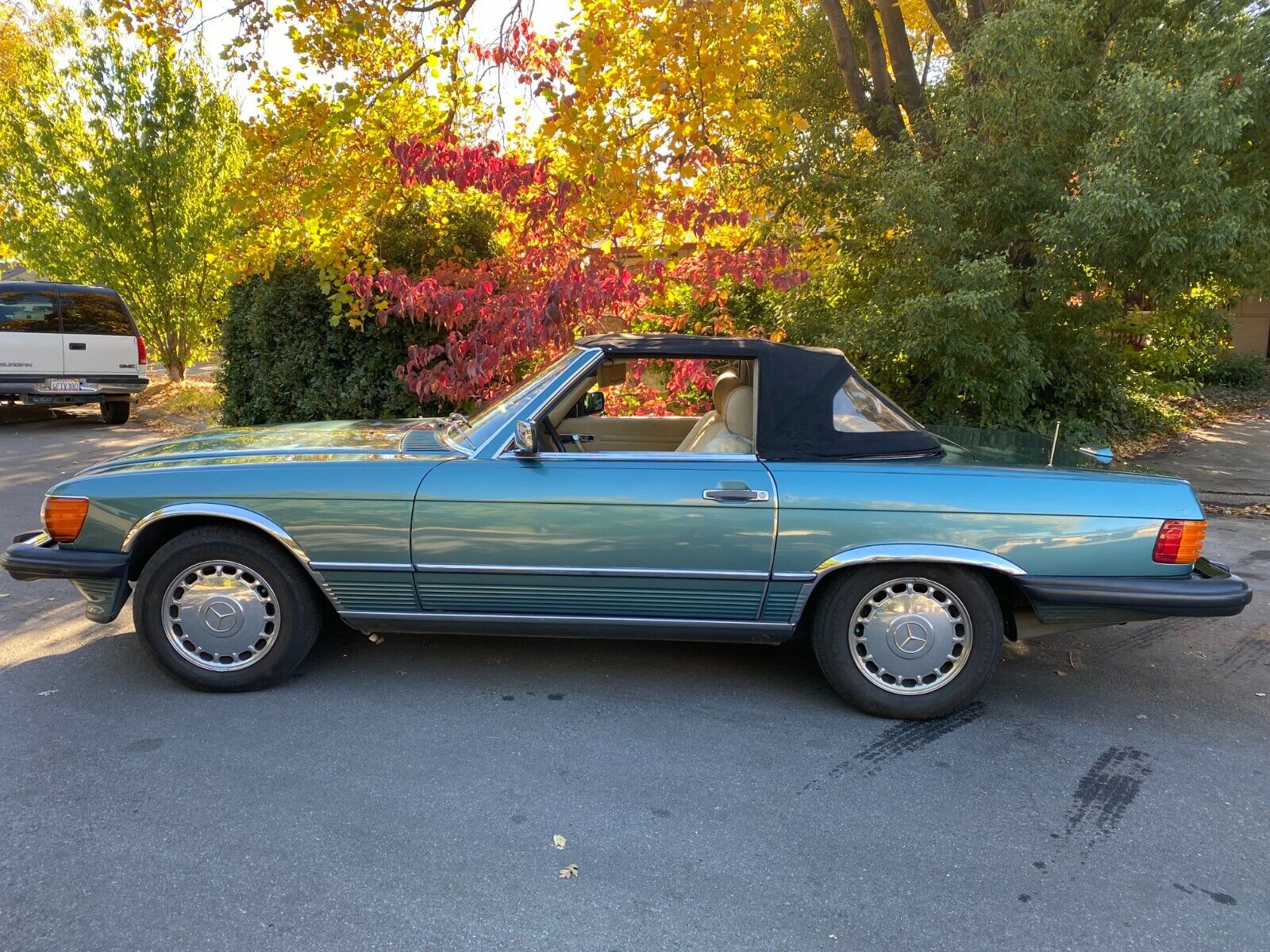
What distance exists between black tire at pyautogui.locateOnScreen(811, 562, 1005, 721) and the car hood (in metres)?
1.76

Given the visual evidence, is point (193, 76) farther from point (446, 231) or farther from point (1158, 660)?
point (1158, 660)

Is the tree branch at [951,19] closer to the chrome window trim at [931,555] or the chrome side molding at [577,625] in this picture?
the chrome window trim at [931,555]

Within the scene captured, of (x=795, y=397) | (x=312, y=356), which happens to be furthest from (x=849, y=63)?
(x=795, y=397)

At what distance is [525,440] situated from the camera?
373cm

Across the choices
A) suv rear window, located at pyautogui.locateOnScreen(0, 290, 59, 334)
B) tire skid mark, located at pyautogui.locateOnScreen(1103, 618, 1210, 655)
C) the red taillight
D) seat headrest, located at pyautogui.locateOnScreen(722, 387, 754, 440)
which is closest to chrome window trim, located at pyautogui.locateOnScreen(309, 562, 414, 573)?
seat headrest, located at pyautogui.locateOnScreen(722, 387, 754, 440)

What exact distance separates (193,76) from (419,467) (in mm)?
→ 13226

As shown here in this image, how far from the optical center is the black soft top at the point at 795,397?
151 inches

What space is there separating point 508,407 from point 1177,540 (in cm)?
279

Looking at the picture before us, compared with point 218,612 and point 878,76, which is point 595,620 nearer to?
point 218,612

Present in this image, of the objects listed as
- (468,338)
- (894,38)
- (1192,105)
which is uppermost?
(894,38)

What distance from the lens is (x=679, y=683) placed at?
4137mm

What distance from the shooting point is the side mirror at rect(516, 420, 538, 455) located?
3.74m

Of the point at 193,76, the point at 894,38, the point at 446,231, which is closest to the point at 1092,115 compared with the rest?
the point at 894,38

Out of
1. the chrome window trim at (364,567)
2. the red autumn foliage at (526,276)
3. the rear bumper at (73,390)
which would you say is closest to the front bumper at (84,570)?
the chrome window trim at (364,567)
